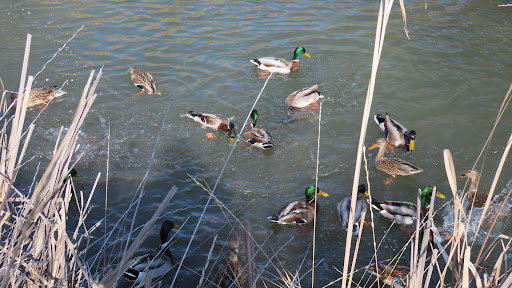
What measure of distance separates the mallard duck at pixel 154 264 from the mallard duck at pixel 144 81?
3.57 metres

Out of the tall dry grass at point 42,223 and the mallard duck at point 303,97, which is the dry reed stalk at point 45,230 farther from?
the mallard duck at point 303,97

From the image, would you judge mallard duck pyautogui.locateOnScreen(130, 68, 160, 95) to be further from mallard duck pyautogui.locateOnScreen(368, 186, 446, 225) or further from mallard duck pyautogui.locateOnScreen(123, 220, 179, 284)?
mallard duck pyautogui.locateOnScreen(368, 186, 446, 225)

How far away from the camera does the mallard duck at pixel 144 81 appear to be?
28.8 feet

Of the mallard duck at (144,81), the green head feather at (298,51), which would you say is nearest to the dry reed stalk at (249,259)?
the mallard duck at (144,81)

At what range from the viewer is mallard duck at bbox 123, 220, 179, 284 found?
516 cm

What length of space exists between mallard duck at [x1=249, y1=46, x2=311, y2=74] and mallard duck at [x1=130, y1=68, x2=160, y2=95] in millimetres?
2038

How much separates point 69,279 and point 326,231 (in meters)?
3.95

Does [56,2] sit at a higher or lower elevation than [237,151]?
higher

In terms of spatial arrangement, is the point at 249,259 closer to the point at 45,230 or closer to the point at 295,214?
the point at 45,230

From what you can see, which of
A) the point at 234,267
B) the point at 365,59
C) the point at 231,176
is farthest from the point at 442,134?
the point at 234,267

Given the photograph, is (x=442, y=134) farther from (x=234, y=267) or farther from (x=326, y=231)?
(x=234, y=267)

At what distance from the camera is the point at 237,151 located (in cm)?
770

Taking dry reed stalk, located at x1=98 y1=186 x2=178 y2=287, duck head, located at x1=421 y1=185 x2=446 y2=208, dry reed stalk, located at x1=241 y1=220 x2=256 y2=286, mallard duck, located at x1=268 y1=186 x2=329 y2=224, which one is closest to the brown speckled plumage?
duck head, located at x1=421 y1=185 x2=446 y2=208

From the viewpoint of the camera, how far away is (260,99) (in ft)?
29.5
